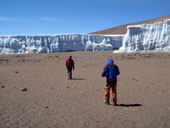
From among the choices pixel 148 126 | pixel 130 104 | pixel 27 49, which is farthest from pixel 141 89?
pixel 27 49

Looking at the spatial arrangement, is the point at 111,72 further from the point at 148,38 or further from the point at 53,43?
the point at 53,43

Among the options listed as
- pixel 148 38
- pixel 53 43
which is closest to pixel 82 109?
pixel 148 38

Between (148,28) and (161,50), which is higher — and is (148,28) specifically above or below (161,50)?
above

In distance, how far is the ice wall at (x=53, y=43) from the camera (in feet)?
133

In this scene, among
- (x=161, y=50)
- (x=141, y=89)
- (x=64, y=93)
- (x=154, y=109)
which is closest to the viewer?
(x=154, y=109)

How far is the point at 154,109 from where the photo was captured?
20.0 ft

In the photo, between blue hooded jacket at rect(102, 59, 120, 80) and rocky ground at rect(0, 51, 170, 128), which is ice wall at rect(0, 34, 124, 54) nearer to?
rocky ground at rect(0, 51, 170, 128)

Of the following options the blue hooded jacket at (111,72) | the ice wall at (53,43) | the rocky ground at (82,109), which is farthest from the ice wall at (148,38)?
the blue hooded jacket at (111,72)

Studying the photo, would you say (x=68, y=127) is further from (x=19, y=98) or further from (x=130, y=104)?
(x=19, y=98)

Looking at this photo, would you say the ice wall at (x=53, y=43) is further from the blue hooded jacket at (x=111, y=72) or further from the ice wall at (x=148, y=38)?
the blue hooded jacket at (x=111, y=72)

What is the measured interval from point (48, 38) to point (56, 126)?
3890 centimetres

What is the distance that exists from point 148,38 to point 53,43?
19.6m

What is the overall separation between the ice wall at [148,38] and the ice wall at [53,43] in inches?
540

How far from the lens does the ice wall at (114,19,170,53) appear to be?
2966cm
